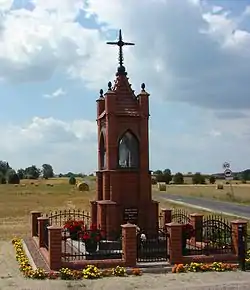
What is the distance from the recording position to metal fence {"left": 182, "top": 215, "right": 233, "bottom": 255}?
46.2 feet

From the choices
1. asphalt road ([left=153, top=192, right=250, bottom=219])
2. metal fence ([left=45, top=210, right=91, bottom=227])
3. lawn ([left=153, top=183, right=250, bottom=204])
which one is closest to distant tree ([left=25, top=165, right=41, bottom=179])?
lawn ([left=153, top=183, right=250, bottom=204])

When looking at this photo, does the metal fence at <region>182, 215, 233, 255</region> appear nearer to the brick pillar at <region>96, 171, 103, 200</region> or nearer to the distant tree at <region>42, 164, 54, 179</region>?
the brick pillar at <region>96, 171, 103, 200</region>

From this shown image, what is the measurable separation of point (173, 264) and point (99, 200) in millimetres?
3996

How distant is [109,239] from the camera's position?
14750 millimetres

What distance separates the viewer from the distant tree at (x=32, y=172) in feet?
524

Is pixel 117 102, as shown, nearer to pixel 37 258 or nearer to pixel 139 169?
pixel 139 169

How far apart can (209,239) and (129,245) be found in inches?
119

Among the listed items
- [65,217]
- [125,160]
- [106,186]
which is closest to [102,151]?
[125,160]

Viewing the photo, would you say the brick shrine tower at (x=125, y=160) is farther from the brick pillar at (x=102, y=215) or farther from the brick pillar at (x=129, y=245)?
the brick pillar at (x=129, y=245)

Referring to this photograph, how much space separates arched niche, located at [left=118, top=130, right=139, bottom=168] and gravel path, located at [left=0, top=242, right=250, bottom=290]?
178 inches

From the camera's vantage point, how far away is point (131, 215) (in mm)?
15711

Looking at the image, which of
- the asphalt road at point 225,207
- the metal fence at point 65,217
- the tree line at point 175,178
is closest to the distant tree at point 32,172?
the tree line at point 175,178

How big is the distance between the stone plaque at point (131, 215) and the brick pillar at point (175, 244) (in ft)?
7.70

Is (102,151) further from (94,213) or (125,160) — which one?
(94,213)
